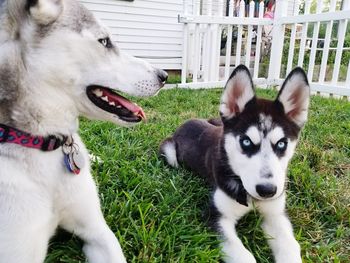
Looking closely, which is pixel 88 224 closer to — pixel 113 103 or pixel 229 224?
pixel 113 103

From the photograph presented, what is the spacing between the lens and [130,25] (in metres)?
9.15

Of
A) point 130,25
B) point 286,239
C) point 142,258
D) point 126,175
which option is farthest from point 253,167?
point 130,25

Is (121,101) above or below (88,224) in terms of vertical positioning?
above

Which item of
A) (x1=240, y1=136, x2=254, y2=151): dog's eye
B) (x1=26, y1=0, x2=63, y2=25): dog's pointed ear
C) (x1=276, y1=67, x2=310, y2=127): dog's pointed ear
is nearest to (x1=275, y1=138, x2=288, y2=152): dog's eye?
(x1=240, y1=136, x2=254, y2=151): dog's eye

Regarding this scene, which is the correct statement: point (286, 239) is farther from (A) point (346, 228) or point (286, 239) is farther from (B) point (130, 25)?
(B) point (130, 25)

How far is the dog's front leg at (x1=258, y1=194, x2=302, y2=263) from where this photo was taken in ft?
5.82

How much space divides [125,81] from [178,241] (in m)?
0.91

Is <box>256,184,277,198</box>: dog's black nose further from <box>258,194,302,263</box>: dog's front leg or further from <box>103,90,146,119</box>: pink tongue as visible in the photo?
<box>103,90,146,119</box>: pink tongue

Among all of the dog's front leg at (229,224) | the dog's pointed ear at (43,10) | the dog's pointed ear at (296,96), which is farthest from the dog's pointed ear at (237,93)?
the dog's pointed ear at (43,10)

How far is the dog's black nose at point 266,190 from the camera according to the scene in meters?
1.79

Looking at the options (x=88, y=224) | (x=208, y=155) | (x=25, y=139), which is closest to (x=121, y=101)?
(x=25, y=139)

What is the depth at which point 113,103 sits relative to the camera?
A: 5.98 ft

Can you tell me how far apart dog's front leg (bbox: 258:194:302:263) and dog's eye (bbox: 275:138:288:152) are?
1.04ft

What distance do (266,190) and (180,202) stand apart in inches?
26.5
